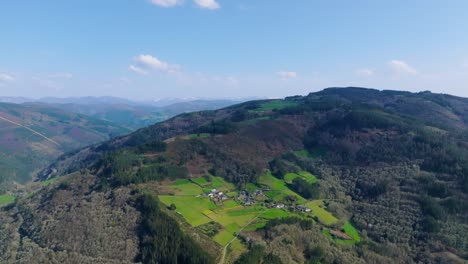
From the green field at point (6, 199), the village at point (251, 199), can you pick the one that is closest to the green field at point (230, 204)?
the village at point (251, 199)

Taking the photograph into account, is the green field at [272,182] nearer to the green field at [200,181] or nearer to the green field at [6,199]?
the green field at [200,181]

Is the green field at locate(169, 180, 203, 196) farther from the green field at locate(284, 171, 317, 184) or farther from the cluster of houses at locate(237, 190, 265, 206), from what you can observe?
the green field at locate(284, 171, 317, 184)

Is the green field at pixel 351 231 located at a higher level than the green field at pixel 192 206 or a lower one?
lower

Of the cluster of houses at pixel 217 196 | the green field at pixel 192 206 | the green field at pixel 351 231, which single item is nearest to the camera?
the green field at pixel 192 206

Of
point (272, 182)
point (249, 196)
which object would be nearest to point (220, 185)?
point (249, 196)

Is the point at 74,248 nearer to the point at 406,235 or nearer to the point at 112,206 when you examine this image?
the point at 112,206

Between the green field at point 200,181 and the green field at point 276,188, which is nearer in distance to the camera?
the green field at point 276,188

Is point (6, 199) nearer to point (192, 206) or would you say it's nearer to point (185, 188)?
point (185, 188)

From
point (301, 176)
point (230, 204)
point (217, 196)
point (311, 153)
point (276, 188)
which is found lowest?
point (230, 204)
